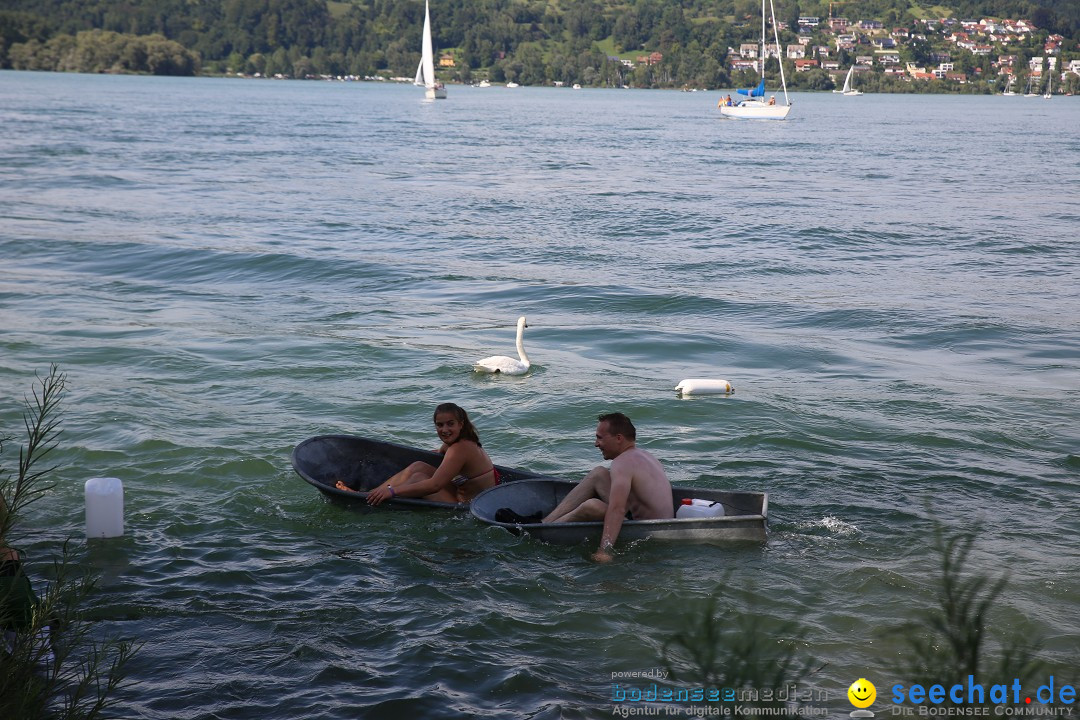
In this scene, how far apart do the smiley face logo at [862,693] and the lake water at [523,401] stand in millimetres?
138

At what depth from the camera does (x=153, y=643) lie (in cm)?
664

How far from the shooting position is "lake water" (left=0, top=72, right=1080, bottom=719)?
688 centimetres

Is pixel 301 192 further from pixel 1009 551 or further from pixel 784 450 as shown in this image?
pixel 1009 551

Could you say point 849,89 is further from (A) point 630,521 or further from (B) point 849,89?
(A) point 630,521

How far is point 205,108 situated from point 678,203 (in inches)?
2252

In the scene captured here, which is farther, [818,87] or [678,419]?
[818,87]

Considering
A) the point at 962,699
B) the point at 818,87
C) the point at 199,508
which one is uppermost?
the point at 818,87

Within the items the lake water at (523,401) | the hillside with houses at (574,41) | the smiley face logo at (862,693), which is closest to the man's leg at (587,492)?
the lake water at (523,401)

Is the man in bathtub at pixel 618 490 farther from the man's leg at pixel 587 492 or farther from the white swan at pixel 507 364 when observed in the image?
the white swan at pixel 507 364

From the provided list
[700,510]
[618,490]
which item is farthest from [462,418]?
[700,510]

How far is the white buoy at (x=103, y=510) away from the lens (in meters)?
8.15

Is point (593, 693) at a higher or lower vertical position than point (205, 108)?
lower

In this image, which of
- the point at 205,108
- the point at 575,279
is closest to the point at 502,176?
the point at 575,279

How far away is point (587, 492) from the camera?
827 centimetres
